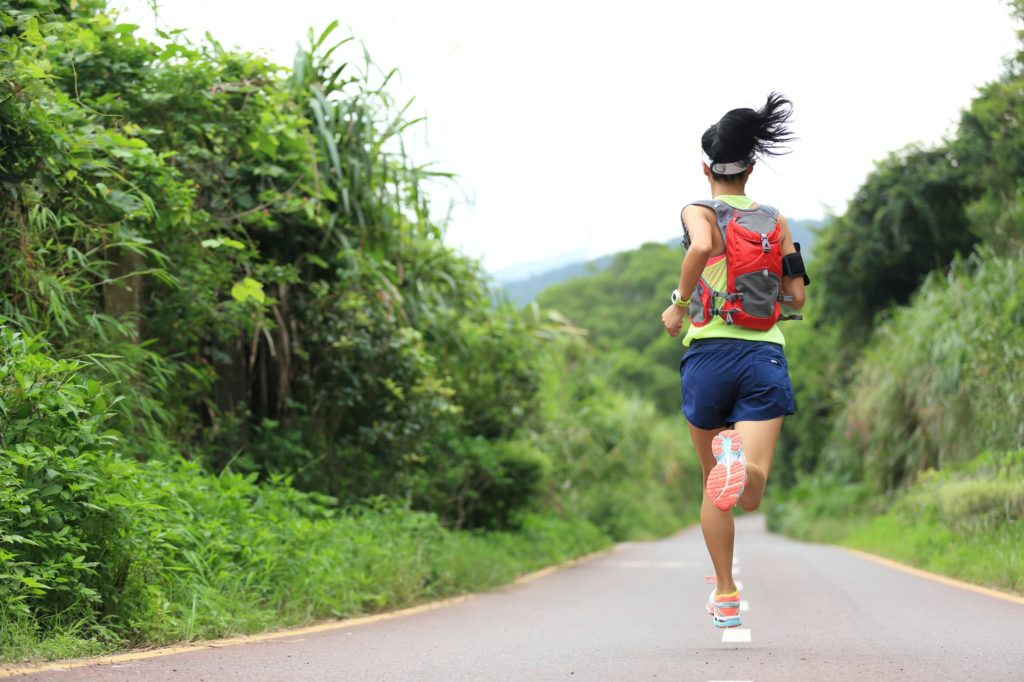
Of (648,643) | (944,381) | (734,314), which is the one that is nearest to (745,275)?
(734,314)

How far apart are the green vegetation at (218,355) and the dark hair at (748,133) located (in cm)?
323

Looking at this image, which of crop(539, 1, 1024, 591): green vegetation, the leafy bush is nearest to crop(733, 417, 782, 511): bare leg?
the leafy bush

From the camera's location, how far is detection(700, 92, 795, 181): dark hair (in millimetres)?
5445

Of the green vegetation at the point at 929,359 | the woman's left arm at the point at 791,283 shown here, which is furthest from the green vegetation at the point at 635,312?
the woman's left arm at the point at 791,283

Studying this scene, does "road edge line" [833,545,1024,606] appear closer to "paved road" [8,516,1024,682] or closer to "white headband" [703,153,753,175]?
"paved road" [8,516,1024,682]

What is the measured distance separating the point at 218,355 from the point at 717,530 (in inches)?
211

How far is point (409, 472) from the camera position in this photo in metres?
11.8

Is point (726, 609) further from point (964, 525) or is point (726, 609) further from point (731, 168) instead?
point (964, 525)

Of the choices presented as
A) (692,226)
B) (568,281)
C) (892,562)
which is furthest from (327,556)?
(568,281)

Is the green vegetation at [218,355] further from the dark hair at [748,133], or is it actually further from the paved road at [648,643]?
the dark hair at [748,133]

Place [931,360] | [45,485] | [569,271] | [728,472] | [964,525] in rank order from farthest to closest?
[569,271] → [931,360] → [964,525] → [45,485] → [728,472]

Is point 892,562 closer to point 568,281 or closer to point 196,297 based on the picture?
point 196,297

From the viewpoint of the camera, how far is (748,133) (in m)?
5.46

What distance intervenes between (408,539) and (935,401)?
1249cm
